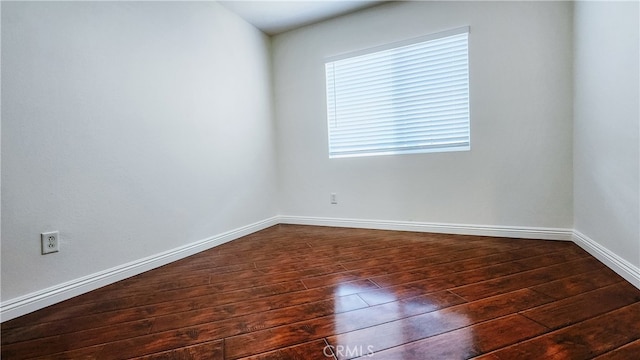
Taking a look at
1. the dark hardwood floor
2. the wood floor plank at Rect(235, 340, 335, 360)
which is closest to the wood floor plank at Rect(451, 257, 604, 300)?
the dark hardwood floor

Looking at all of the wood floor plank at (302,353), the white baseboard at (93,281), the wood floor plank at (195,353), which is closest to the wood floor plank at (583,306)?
the wood floor plank at (302,353)

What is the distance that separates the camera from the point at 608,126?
1644 millimetres

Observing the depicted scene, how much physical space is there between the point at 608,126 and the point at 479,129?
85 cm

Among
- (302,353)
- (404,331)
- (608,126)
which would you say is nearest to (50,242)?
(302,353)

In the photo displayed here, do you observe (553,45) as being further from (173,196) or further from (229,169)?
(173,196)

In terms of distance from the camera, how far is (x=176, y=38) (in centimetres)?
218

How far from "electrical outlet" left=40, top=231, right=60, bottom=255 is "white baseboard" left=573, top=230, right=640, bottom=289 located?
2940 millimetres

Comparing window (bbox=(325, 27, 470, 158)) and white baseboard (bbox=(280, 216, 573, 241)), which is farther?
window (bbox=(325, 27, 470, 158))

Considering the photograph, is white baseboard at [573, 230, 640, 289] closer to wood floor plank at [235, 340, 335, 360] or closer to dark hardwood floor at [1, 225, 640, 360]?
dark hardwood floor at [1, 225, 640, 360]

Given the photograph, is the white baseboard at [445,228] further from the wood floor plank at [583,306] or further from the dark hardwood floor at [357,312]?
the wood floor plank at [583,306]

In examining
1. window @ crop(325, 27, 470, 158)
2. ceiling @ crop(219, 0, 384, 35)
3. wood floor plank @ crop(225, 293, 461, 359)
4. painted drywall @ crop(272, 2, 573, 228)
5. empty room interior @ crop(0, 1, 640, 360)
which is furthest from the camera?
ceiling @ crop(219, 0, 384, 35)

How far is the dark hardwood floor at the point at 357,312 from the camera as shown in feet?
3.32

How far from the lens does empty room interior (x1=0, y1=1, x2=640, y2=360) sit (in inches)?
46.9

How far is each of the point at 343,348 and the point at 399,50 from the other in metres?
2.61
